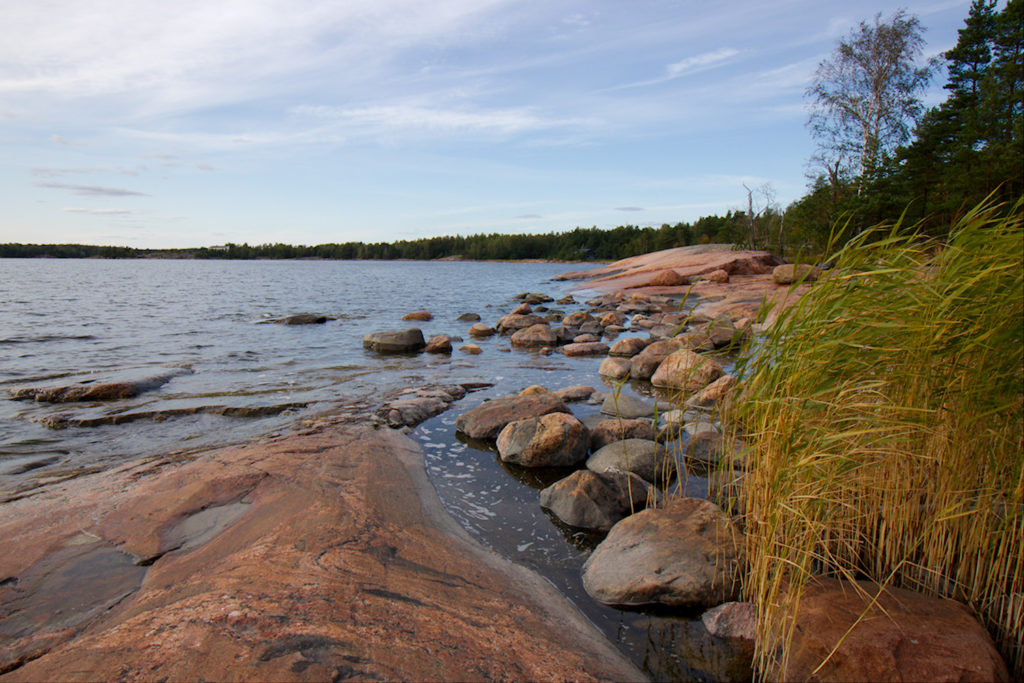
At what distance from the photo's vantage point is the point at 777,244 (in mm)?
41688

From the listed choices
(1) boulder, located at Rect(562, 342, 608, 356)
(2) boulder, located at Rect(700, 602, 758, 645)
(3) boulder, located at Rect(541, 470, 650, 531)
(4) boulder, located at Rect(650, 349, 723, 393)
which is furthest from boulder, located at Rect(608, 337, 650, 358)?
(2) boulder, located at Rect(700, 602, 758, 645)

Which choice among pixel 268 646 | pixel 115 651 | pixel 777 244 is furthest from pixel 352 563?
pixel 777 244

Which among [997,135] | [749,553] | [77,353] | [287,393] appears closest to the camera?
[749,553]

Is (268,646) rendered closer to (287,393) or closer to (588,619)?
(588,619)

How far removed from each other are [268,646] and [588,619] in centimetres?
195

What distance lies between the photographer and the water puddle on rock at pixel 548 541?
10.6 feet

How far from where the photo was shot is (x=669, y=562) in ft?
12.6

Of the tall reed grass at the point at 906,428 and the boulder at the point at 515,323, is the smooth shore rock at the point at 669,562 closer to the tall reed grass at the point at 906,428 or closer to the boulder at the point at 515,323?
the tall reed grass at the point at 906,428

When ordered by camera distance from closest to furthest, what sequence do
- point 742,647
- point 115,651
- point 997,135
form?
point 115,651 < point 742,647 < point 997,135

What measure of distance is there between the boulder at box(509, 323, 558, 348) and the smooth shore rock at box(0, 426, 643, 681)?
10.4 m

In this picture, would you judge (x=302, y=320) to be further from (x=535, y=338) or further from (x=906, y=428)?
(x=906, y=428)

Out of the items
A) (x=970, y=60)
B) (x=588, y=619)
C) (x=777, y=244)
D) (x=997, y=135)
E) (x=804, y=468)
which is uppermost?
(x=970, y=60)

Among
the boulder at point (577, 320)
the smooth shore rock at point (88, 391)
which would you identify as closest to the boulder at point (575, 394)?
the smooth shore rock at point (88, 391)

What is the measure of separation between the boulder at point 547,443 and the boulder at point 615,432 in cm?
29
